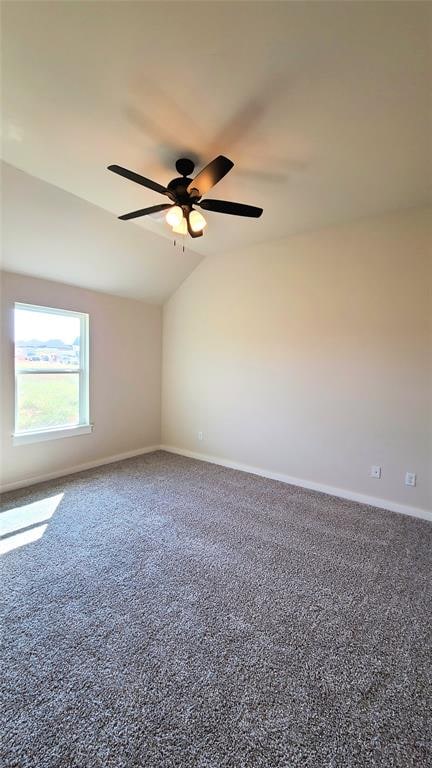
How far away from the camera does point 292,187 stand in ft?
8.24

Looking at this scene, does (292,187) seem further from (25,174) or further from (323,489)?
(323,489)

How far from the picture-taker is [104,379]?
13.4 ft

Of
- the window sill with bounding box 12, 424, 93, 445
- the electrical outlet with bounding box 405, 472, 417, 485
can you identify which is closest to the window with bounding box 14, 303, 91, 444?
the window sill with bounding box 12, 424, 93, 445

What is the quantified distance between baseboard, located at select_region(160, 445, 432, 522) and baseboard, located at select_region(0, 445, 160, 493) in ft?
1.91

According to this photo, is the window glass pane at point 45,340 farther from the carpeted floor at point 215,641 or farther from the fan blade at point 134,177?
the fan blade at point 134,177

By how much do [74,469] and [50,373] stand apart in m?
1.19

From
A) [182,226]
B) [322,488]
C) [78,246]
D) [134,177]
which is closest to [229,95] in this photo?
[134,177]

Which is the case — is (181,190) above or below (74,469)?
above

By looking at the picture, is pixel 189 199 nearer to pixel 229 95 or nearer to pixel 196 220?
pixel 196 220

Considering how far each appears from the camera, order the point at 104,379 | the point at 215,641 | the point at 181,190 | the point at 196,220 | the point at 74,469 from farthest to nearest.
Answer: the point at 104,379 → the point at 74,469 → the point at 196,220 → the point at 181,190 → the point at 215,641

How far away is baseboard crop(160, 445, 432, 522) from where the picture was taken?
283cm

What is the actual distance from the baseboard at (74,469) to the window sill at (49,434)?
395mm

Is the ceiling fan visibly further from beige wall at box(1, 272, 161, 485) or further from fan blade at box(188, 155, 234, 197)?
beige wall at box(1, 272, 161, 485)

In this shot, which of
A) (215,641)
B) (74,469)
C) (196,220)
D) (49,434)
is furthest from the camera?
(74,469)
